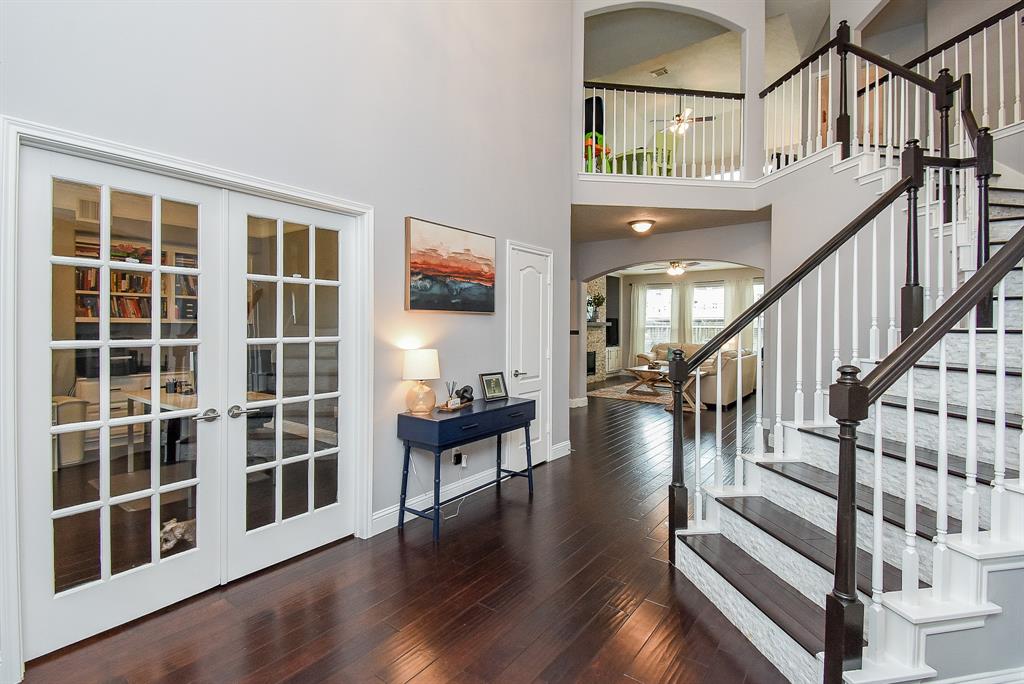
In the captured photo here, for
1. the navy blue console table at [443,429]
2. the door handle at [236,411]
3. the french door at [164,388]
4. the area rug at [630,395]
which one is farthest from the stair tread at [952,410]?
the area rug at [630,395]

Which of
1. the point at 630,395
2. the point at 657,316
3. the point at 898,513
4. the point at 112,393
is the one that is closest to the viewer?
the point at 898,513

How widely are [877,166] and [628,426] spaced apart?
3892 mm

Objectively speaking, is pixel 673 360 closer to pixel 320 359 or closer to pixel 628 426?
pixel 320 359

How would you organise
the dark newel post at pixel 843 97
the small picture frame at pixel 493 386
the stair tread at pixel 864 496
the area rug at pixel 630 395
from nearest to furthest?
the stair tread at pixel 864 496
the small picture frame at pixel 493 386
the dark newel post at pixel 843 97
the area rug at pixel 630 395

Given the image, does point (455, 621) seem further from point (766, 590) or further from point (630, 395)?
point (630, 395)

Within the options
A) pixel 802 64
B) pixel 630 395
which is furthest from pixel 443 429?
pixel 630 395

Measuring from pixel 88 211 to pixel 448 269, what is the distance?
2.12 metres

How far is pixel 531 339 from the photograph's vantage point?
482 centimetres

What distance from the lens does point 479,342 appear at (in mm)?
4172

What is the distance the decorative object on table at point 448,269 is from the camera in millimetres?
3512

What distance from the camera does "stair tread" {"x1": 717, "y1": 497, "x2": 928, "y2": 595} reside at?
194cm

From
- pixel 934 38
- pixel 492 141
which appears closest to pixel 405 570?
pixel 492 141

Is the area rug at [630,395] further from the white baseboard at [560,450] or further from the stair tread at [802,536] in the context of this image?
the stair tread at [802,536]

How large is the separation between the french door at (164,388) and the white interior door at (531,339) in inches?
67.7
